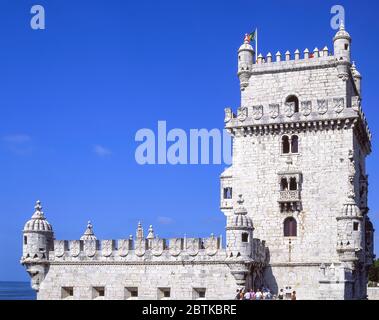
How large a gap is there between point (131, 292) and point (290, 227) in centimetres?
1128

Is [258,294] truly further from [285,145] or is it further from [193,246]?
[285,145]

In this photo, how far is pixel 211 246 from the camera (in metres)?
38.8

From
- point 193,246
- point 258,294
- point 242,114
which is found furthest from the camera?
point 242,114

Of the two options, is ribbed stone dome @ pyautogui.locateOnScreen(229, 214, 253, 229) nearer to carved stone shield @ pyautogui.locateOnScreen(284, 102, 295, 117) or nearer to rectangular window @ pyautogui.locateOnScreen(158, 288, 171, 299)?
rectangular window @ pyautogui.locateOnScreen(158, 288, 171, 299)

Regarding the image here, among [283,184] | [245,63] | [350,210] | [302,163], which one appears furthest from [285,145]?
[245,63]

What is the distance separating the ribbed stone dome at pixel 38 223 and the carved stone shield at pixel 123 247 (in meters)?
5.15

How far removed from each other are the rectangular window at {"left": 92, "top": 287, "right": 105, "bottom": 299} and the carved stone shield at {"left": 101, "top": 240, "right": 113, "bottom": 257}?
2.34 m

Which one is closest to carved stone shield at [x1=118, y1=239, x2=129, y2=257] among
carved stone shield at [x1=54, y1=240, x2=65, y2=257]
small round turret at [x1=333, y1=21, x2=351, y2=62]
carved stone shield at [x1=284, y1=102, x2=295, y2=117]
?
carved stone shield at [x1=54, y1=240, x2=65, y2=257]

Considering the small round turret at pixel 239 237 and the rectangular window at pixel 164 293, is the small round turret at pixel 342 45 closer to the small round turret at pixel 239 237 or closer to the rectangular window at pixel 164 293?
the small round turret at pixel 239 237

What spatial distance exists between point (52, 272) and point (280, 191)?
15957mm

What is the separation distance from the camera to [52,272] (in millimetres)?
41531

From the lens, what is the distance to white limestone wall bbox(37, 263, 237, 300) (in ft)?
125
